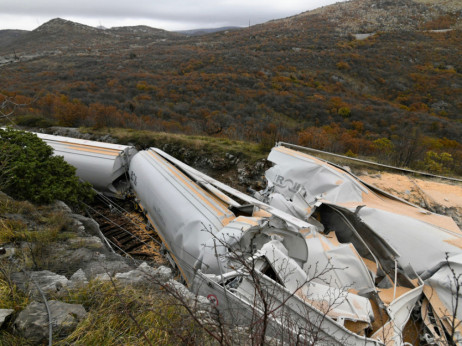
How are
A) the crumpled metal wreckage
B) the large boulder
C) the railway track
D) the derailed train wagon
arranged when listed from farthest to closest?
the railway track, the crumpled metal wreckage, the derailed train wagon, the large boulder

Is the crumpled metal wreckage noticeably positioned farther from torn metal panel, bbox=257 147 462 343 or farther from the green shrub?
the green shrub

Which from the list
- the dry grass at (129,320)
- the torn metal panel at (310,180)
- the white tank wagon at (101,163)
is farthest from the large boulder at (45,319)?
the white tank wagon at (101,163)

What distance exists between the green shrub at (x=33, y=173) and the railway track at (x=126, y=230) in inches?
36.8

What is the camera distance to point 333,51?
3556 cm

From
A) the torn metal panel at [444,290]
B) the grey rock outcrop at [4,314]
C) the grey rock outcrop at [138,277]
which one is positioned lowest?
the torn metal panel at [444,290]

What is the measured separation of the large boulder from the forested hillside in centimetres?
864

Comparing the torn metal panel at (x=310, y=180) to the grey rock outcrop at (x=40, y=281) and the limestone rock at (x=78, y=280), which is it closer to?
the limestone rock at (x=78, y=280)

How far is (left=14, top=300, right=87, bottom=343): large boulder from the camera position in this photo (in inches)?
98.4

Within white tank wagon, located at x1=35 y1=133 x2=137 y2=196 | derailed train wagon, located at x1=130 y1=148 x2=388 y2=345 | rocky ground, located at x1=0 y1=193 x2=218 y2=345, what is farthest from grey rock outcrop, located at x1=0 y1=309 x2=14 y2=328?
white tank wagon, located at x1=35 y1=133 x2=137 y2=196

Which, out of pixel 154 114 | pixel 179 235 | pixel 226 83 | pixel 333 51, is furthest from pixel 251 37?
pixel 179 235

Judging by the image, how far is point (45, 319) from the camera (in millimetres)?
2623

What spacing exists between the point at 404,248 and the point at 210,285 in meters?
3.35

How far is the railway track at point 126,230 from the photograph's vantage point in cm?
666

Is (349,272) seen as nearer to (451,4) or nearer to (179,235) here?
(179,235)
